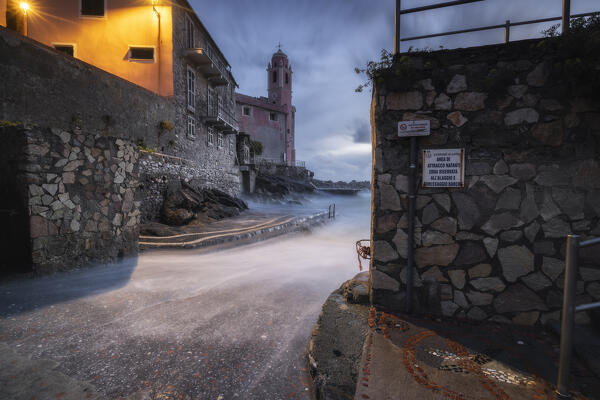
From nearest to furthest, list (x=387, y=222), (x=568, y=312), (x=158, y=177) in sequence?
1. (x=568, y=312)
2. (x=387, y=222)
3. (x=158, y=177)

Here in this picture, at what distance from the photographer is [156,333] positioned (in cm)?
294

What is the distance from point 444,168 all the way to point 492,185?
55 centimetres

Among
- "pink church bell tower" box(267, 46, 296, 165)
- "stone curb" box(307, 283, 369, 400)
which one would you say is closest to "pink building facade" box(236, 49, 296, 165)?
"pink church bell tower" box(267, 46, 296, 165)

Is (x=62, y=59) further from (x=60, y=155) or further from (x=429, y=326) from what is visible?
(x=429, y=326)

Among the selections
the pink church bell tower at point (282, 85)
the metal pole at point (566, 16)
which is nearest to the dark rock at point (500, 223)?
the metal pole at point (566, 16)

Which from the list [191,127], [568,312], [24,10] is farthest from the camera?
[191,127]

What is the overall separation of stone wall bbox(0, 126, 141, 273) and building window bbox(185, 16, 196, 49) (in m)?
14.9

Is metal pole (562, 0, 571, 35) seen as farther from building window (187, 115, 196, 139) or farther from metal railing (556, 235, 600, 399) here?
building window (187, 115, 196, 139)

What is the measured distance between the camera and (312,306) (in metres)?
4.08

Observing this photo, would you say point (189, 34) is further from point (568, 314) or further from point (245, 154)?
point (568, 314)

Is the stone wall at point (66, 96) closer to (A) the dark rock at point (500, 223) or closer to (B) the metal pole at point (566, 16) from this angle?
(A) the dark rock at point (500, 223)

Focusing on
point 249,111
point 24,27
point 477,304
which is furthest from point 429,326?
point 249,111

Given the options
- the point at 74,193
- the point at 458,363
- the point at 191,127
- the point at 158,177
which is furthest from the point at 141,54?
the point at 458,363

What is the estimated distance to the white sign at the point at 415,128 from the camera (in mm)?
2930
